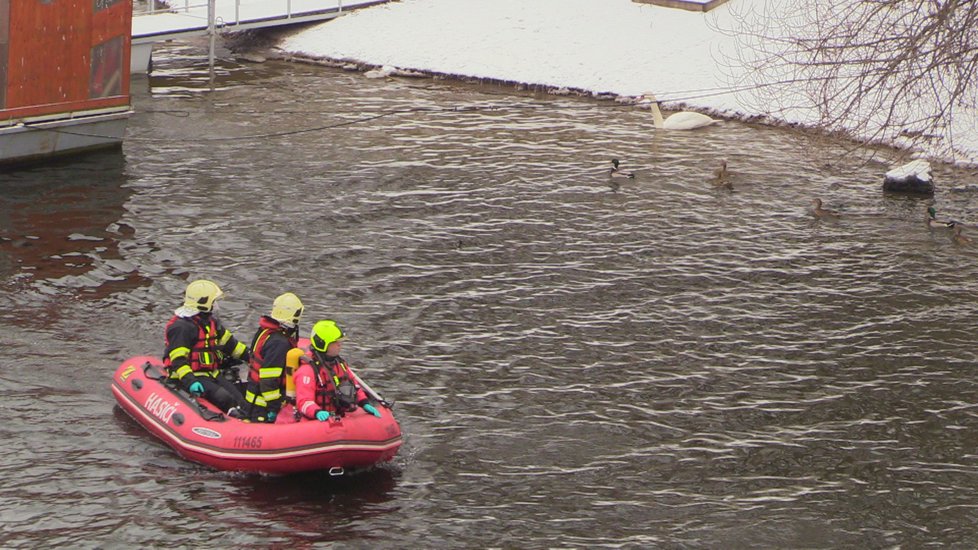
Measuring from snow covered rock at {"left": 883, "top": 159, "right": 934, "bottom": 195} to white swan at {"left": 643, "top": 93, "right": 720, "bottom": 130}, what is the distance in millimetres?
6067

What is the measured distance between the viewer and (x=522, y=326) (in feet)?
58.4

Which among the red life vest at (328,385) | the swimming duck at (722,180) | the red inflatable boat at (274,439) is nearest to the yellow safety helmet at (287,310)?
the red life vest at (328,385)

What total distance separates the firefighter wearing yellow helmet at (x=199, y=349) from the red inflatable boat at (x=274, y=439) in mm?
203

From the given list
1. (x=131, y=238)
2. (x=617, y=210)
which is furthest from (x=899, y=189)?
(x=131, y=238)

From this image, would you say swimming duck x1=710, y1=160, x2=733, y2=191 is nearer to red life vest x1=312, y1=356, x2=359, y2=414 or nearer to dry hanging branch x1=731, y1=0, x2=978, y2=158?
dry hanging branch x1=731, y1=0, x2=978, y2=158

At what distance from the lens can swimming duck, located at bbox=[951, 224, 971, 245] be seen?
21.8m

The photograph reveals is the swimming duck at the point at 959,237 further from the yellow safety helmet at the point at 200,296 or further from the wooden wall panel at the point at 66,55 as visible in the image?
the wooden wall panel at the point at 66,55

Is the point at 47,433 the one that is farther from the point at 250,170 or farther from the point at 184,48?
the point at 184,48

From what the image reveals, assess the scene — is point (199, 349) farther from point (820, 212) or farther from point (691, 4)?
point (691, 4)

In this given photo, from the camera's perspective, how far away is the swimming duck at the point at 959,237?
21.8 m

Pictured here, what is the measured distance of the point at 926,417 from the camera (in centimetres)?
1530

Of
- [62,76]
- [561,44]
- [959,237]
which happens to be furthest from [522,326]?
[561,44]

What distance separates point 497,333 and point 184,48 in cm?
2505

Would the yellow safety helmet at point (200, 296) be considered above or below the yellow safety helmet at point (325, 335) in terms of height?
above
